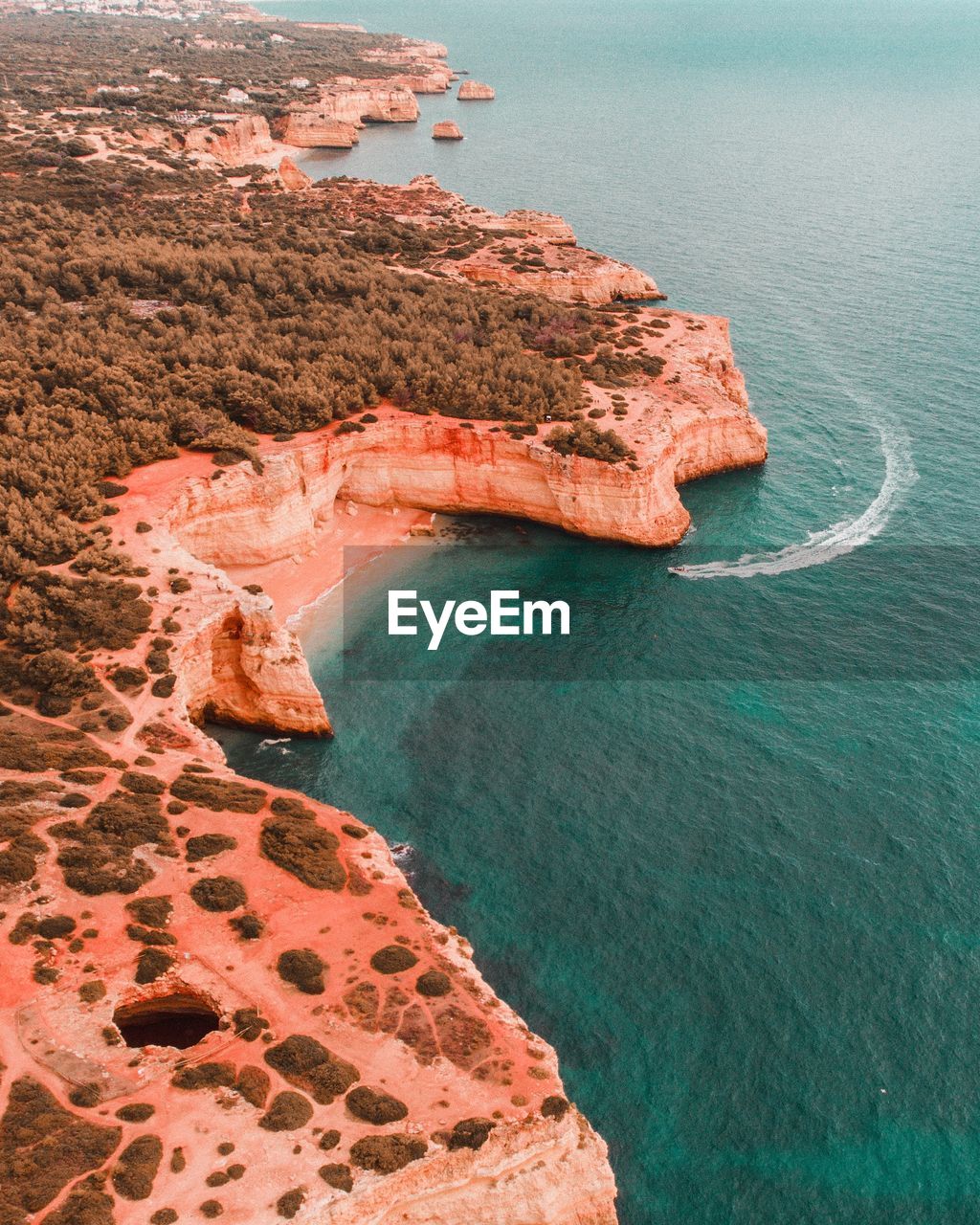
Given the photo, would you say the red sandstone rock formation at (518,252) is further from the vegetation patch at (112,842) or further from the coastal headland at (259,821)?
the vegetation patch at (112,842)

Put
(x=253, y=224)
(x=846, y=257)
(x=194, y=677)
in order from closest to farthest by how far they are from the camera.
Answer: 1. (x=194, y=677)
2. (x=253, y=224)
3. (x=846, y=257)

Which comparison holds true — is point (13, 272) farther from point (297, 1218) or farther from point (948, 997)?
point (948, 997)

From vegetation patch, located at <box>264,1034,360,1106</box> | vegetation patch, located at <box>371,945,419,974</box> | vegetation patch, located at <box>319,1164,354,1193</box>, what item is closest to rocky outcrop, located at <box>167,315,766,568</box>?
vegetation patch, located at <box>371,945,419,974</box>

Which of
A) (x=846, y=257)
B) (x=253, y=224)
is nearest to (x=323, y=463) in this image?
(x=253, y=224)

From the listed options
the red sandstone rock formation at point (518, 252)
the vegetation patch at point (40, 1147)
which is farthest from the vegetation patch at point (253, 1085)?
the red sandstone rock formation at point (518, 252)

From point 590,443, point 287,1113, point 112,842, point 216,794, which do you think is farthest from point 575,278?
point 287,1113
